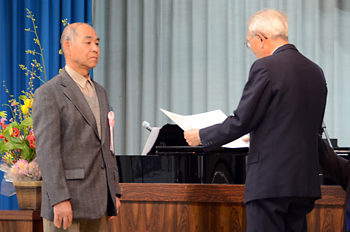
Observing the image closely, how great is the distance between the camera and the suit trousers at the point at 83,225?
1521 mm

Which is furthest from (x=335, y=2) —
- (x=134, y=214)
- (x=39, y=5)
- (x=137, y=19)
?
(x=134, y=214)

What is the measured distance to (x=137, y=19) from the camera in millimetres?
4543

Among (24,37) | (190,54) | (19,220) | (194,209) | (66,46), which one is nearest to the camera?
(66,46)

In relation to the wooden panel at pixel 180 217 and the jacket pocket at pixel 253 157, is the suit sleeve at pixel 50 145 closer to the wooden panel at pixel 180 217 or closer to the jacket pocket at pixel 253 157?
the jacket pocket at pixel 253 157

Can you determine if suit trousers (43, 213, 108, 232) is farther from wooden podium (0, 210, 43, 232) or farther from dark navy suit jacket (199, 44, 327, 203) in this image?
dark navy suit jacket (199, 44, 327, 203)

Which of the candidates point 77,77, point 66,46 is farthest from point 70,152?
point 66,46

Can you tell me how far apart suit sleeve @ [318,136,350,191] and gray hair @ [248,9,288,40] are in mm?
448

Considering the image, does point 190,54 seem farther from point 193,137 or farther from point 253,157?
point 253,157

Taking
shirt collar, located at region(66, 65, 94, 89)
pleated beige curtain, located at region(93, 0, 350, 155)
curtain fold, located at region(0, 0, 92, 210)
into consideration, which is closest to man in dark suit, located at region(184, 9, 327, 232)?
shirt collar, located at region(66, 65, 94, 89)

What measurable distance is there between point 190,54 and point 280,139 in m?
3.05

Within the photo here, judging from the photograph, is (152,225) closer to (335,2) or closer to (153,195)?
(153,195)

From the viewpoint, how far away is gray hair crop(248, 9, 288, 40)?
1634mm

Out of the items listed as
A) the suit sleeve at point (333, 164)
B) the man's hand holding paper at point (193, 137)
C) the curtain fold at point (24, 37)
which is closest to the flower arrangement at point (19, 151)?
the man's hand holding paper at point (193, 137)

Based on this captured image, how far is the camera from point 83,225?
1.57 metres
